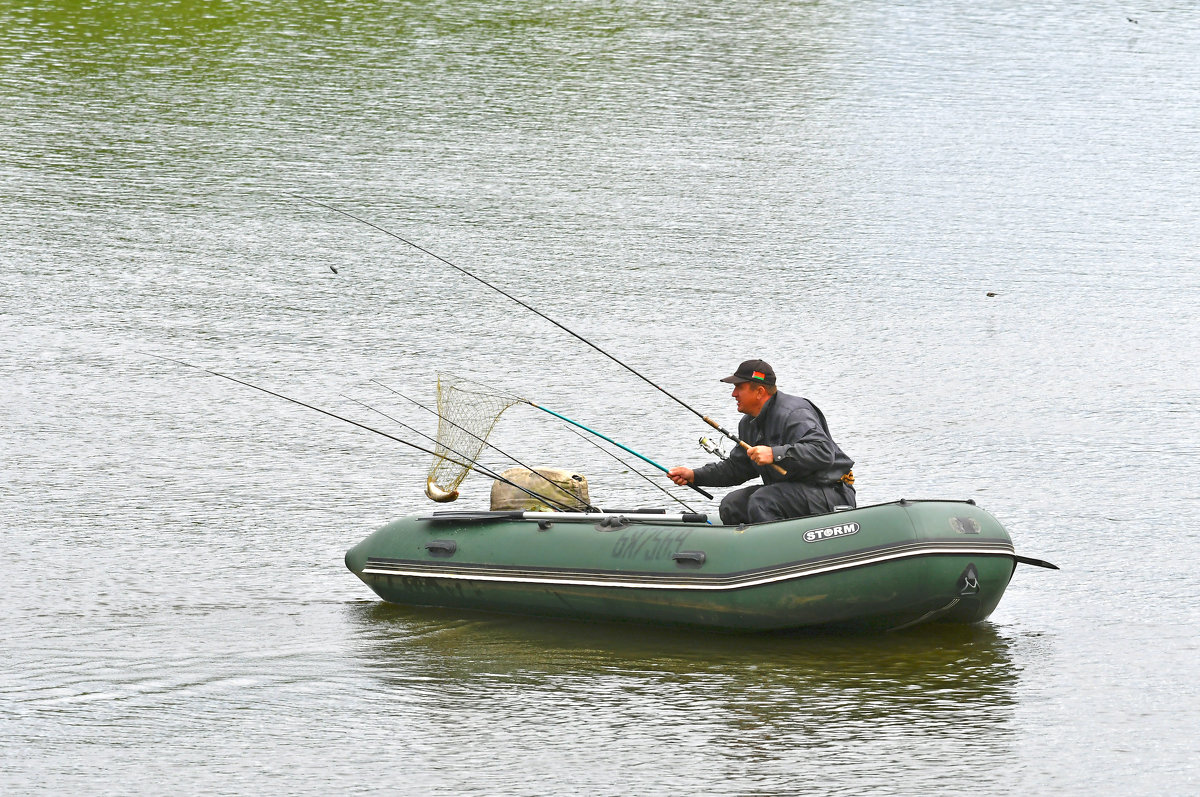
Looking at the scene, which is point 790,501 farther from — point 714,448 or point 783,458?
point 714,448

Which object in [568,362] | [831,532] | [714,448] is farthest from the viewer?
[568,362]

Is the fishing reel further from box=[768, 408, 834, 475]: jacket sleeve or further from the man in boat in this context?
box=[768, 408, 834, 475]: jacket sleeve

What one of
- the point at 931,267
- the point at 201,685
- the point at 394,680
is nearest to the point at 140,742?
the point at 201,685

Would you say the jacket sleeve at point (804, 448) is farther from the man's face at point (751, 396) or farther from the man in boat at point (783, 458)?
the man's face at point (751, 396)

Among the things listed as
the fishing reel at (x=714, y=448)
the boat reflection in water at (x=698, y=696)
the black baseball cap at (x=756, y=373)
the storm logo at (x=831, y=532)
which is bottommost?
the boat reflection in water at (x=698, y=696)

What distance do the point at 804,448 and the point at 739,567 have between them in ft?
2.07

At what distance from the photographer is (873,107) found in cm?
2419

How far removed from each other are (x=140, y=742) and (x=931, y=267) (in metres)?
11.2

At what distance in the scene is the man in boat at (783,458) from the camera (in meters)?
7.72

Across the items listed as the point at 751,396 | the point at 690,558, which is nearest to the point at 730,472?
the point at 751,396

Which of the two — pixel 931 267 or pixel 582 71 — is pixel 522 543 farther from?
pixel 582 71

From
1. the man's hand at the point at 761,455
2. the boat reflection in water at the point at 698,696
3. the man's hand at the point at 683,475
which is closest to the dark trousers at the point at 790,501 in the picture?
the man's hand at the point at 761,455

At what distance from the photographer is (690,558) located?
7605mm

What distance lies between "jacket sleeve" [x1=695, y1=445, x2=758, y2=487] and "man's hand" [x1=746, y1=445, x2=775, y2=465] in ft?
1.59
